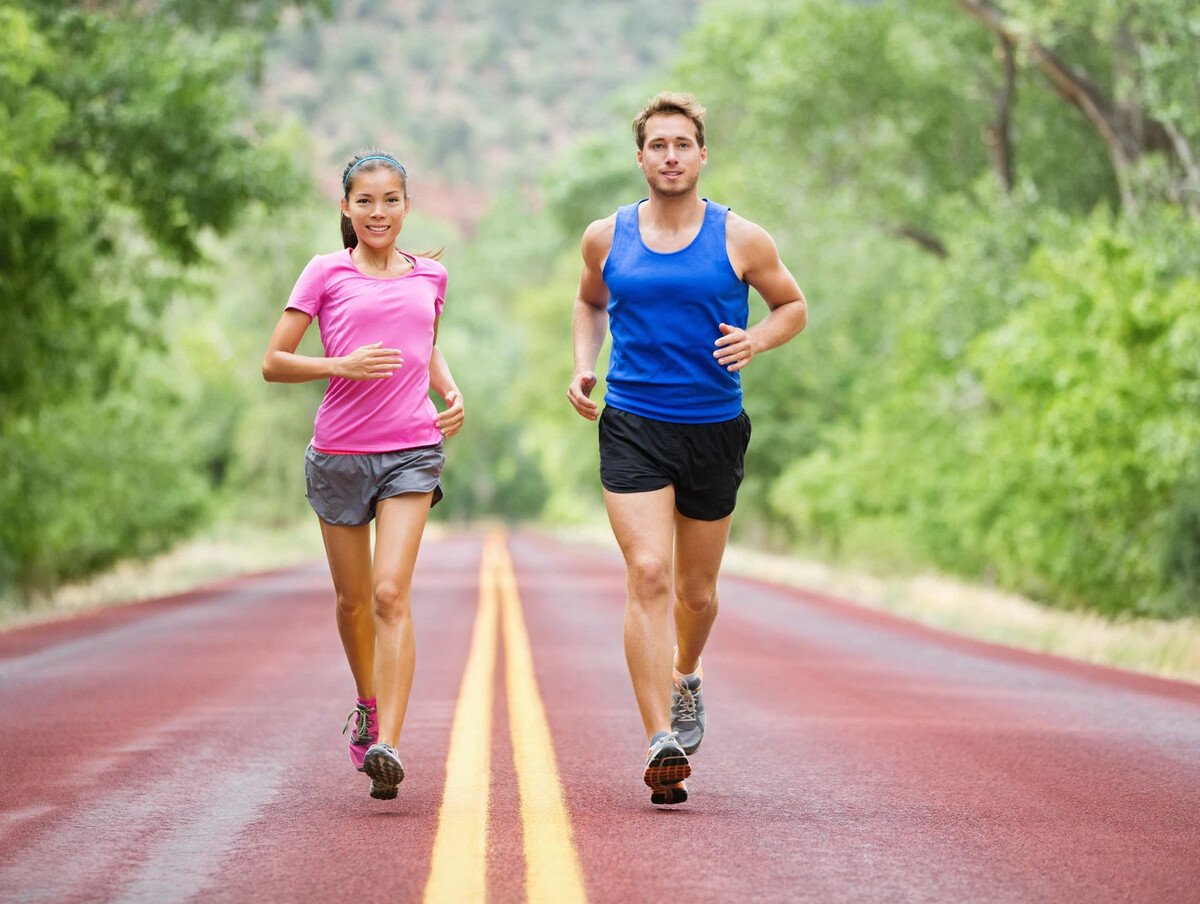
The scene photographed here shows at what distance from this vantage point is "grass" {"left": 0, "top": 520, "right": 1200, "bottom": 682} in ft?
43.6

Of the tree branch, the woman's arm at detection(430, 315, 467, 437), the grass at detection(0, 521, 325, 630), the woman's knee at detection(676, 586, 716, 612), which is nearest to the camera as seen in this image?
the woman's arm at detection(430, 315, 467, 437)

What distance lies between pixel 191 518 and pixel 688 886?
2932cm

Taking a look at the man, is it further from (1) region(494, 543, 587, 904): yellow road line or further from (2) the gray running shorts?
(2) the gray running shorts

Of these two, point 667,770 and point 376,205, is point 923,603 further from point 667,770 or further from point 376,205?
point 376,205

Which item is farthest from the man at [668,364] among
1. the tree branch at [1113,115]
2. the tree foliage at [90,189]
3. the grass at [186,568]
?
the tree branch at [1113,115]

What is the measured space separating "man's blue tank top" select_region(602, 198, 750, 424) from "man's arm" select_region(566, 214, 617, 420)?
8 centimetres

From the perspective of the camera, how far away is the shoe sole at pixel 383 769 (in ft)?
17.1

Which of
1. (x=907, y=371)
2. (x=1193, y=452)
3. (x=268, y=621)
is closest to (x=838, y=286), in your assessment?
(x=907, y=371)

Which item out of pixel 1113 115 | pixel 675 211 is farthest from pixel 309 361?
pixel 1113 115

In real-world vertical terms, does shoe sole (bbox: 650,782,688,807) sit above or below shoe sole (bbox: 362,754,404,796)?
below

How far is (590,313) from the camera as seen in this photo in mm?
6051

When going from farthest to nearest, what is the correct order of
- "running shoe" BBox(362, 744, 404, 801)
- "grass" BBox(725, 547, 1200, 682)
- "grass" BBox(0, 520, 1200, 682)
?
"grass" BBox(0, 520, 1200, 682)
"grass" BBox(725, 547, 1200, 682)
"running shoe" BBox(362, 744, 404, 801)

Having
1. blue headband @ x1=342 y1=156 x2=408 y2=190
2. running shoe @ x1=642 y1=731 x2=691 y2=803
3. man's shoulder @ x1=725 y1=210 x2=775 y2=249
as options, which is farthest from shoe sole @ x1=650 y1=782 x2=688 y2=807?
blue headband @ x1=342 y1=156 x2=408 y2=190

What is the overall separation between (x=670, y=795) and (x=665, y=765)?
0.22 m
